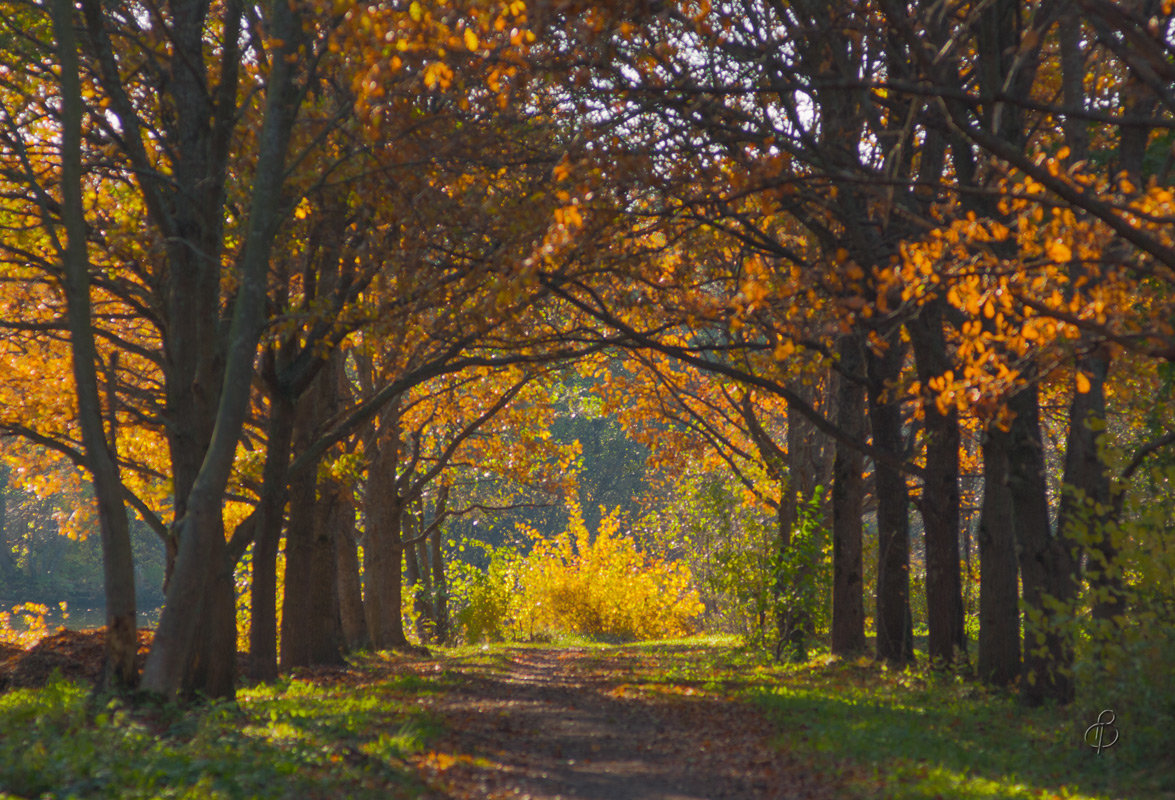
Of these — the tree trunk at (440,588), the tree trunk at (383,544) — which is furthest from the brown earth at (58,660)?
the tree trunk at (440,588)

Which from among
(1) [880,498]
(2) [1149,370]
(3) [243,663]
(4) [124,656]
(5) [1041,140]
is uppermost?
(5) [1041,140]

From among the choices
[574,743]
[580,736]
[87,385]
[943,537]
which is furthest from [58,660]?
[943,537]

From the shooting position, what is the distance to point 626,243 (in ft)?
38.7

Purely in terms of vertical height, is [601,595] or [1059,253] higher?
[1059,253]

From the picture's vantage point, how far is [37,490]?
18031 millimetres

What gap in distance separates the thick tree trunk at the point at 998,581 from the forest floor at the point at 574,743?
16.1 inches

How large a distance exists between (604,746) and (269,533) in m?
5.20

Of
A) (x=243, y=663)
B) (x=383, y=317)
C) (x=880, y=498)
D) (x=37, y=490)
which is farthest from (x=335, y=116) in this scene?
(x=37, y=490)

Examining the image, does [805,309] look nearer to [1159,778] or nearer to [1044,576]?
[1044,576]

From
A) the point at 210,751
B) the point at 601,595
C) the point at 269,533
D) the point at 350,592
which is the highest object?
the point at 269,533

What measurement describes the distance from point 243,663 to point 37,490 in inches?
241

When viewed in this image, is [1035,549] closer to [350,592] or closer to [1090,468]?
[1090,468]

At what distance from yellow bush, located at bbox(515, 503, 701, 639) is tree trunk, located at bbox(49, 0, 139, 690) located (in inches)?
850

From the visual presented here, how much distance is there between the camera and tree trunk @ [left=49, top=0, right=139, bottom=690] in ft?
23.9
